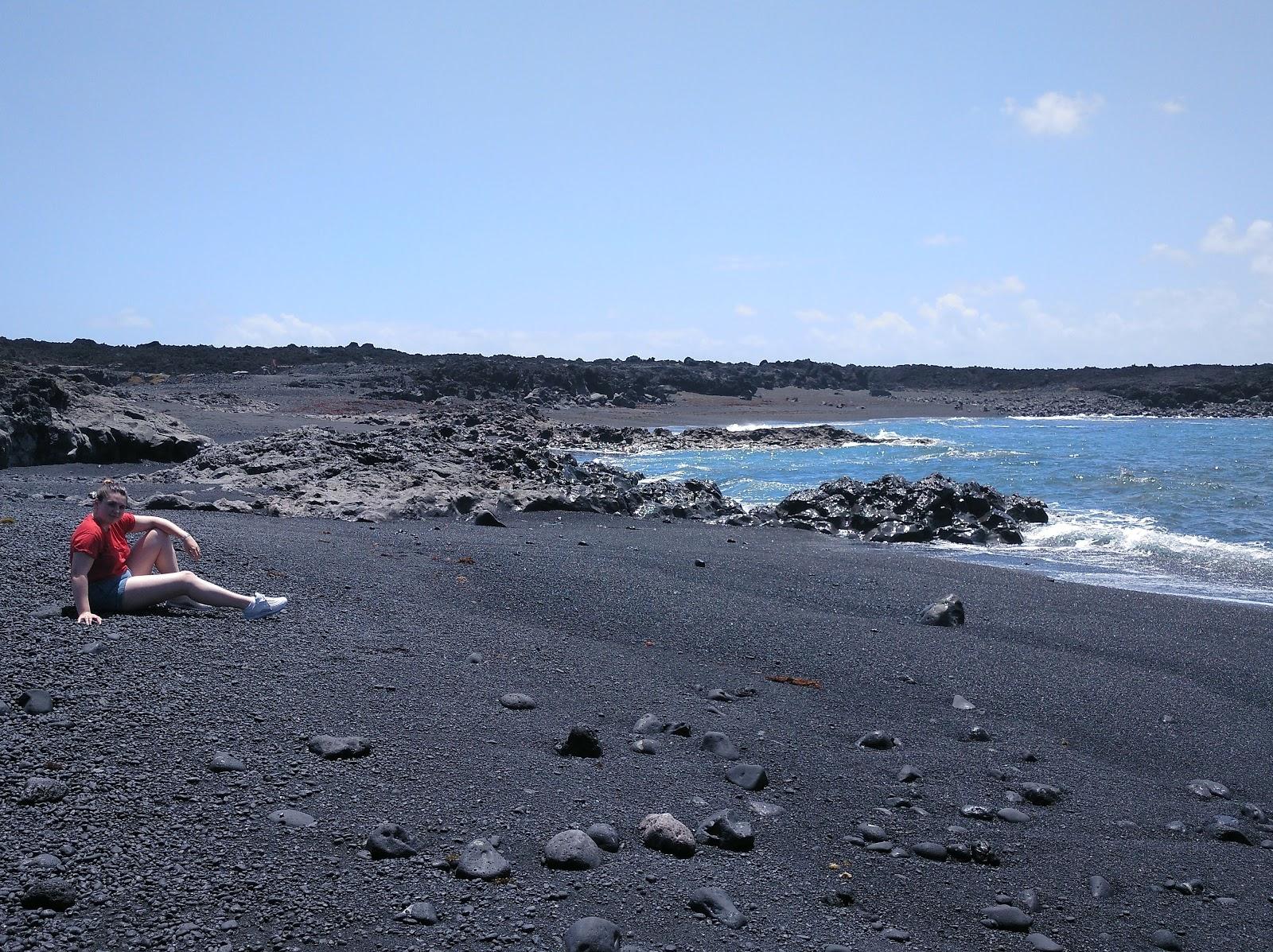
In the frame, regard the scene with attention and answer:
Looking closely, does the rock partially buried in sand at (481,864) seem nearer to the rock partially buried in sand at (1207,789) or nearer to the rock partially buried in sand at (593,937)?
the rock partially buried in sand at (593,937)

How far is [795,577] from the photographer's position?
988 cm

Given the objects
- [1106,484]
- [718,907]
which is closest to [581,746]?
[718,907]

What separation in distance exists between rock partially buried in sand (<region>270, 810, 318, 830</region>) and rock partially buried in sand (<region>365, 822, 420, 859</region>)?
0.80ft

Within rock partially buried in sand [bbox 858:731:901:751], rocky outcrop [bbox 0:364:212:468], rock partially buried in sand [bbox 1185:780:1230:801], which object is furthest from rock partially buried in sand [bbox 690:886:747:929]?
rocky outcrop [bbox 0:364:212:468]

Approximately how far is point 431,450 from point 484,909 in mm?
16932

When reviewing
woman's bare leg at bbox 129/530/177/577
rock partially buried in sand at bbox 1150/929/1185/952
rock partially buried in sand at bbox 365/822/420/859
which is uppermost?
woman's bare leg at bbox 129/530/177/577

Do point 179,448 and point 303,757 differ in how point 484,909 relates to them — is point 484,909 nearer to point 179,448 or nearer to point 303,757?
point 303,757

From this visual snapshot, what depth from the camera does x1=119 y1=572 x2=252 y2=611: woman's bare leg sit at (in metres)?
5.87

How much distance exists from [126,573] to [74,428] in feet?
47.9

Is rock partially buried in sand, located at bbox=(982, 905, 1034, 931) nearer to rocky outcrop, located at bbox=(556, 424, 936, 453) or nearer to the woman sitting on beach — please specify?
the woman sitting on beach

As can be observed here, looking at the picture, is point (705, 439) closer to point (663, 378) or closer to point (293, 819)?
point (663, 378)

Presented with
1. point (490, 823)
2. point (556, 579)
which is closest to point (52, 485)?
point (556, 579)

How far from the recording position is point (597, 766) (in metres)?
4.35

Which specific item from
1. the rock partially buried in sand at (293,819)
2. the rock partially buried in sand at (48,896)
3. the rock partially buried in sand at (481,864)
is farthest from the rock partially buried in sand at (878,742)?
the rock partially buried in sand at (48,896)
